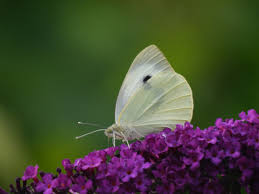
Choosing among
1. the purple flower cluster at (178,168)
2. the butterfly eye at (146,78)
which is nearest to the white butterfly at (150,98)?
the butterfly eye at (146,78)

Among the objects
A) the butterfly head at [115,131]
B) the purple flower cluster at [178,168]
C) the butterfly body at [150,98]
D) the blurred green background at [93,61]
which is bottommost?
the purple flower cluster at [178,168]

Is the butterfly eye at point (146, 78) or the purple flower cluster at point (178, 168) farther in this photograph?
the butterfly eye at point (146, 78)

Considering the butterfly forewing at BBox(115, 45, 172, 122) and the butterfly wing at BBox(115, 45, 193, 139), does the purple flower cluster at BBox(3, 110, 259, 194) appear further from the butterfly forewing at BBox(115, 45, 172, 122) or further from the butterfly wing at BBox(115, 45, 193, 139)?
the butterfly forewing at BBox(115, 45, 172, 122)

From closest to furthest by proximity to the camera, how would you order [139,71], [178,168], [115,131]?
[178,168] → [115,131] → [139,71]

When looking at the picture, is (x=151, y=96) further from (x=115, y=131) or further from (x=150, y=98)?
(x=115, y=131)

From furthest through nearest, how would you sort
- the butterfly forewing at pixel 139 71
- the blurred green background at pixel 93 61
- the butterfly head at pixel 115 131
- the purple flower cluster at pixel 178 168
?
the blurred green background at pixel 93 61
the butterfly forewing at pixel 139 71
the butterfly head at pixel 115 131
the purple flower cluster at pixel 178 168

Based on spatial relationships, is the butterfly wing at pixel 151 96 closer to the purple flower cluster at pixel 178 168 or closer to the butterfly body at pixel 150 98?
the butterfly body at pixel 150 98

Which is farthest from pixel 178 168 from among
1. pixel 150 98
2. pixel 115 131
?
pixel 150 98

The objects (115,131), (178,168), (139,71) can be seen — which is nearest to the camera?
(178,168)
